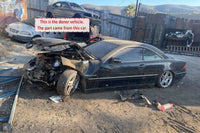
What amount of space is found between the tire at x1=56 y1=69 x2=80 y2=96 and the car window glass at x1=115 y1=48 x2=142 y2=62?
1252 mm

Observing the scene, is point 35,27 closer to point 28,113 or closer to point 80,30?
point 80,30

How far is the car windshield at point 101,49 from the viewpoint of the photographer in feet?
13.9

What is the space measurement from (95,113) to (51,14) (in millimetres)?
9954

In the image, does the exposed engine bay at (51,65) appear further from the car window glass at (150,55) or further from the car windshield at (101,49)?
the car window glass at (150,55)

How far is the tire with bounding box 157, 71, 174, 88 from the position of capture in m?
4.81

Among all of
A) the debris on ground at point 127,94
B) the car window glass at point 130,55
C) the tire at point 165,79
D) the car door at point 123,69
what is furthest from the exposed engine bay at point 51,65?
the tire at point 165,79

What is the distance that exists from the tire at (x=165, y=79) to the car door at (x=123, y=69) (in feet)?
2.64

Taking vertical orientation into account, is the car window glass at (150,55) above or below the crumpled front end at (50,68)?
above

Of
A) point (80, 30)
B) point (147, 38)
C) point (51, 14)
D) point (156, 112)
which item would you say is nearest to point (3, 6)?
point (51, 14)

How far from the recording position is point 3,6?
37.7ft

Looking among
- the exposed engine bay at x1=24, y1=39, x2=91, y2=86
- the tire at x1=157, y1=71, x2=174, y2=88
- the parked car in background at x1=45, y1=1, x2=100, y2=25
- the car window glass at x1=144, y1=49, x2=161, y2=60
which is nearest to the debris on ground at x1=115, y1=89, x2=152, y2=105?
the tire at x1=157, y1=71, x2=174, y2=88

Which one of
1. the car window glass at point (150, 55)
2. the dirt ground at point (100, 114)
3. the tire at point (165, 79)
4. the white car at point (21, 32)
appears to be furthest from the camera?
the white car at point (21, 32)

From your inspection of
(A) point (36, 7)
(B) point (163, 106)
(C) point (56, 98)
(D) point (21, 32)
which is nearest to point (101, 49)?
(C) point (56, 98)

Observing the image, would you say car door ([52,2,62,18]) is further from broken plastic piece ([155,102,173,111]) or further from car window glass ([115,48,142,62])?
broken plastic piece ([155,102,173,111])
